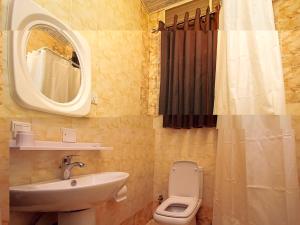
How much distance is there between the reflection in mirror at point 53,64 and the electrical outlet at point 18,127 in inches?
9.3

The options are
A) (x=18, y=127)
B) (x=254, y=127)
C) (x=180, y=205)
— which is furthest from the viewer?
(x=180, y=205)

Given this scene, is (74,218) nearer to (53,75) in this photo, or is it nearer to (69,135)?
(69,135)

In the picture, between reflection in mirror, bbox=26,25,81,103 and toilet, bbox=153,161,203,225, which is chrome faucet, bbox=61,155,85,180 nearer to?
reflection in mirror, bbox=26,25,81,103

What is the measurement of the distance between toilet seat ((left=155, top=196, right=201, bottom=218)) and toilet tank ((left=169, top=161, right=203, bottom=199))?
0.07m

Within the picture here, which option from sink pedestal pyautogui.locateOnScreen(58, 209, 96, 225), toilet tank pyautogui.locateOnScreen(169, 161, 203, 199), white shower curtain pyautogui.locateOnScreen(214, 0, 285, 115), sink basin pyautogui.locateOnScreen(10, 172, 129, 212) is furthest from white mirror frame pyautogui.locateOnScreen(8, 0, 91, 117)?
toilet tank pyautogui.locateOnScreen(169, 161, 203, 199)

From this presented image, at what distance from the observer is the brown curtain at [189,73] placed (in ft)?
8.21

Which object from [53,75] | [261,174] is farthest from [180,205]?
[53,75]

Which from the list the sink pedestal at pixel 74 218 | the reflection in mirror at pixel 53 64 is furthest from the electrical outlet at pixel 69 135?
the sink pedestal at pixel 74 218

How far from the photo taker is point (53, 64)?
62.1 inches

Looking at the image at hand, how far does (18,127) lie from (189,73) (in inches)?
71.1

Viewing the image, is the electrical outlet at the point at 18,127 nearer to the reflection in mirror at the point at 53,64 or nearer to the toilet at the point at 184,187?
the reflection in mirror at the point at 53,64

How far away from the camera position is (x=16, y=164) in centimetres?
123

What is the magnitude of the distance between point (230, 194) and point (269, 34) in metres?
1.04

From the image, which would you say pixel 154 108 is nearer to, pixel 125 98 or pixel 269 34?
pixel 125 98
